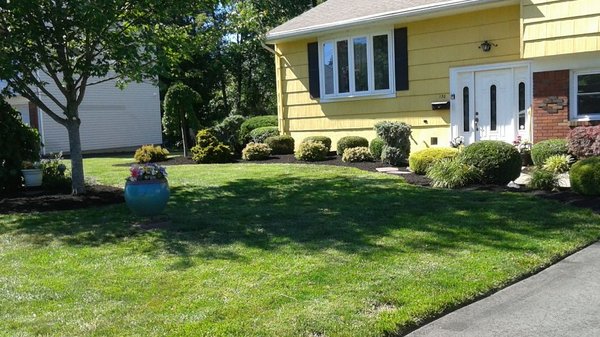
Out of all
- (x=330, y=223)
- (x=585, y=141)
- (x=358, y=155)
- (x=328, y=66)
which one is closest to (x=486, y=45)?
(x=585, y=141)

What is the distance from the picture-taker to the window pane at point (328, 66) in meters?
16.1

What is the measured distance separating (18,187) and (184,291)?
8.03 m

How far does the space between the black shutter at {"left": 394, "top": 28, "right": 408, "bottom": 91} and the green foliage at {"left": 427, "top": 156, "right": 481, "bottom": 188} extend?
15.9 ft

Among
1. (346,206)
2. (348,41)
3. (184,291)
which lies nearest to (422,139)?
(348,41)

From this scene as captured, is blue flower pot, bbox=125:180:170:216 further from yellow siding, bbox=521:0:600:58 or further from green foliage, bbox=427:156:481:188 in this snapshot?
yellow siding, bbox=521:0:600:58

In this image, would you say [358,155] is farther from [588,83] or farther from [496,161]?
[588,83]

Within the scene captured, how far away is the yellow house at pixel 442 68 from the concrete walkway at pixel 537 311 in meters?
8.02

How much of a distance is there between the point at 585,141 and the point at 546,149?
2.50 ft

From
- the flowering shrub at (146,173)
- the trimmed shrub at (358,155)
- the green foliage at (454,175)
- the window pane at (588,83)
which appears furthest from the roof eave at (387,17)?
the flowering shrub at (146,173)

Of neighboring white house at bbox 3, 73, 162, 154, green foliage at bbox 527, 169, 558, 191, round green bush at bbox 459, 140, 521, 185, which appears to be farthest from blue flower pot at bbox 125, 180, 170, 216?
neighboring white house at bbox 3, 73, 162, 154

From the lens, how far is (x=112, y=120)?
28.3 meters

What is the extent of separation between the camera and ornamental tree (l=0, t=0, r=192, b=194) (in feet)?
28.8

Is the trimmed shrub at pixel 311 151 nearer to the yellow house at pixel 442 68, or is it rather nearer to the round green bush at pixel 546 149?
the yellow house at pixel 442 68

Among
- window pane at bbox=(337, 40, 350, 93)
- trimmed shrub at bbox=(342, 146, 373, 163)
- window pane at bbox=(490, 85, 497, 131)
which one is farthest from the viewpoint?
window pane at bbox=(337, 40, 350, 93)
